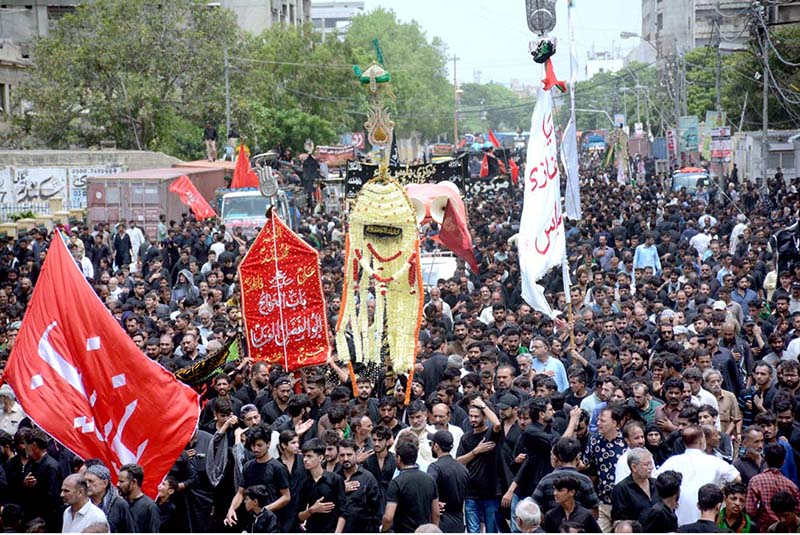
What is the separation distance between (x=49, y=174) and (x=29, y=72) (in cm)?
795

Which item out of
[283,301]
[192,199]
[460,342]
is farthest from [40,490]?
[192,199]

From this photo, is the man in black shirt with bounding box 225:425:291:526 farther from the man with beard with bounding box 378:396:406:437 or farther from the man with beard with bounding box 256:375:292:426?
the man with beard with bounding box 256:375:292:426

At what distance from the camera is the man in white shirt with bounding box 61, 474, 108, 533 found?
24.1ft

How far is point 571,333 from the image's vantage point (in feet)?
38.6

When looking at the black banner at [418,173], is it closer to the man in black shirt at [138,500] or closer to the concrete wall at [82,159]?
the man in black shirt at [138,500]

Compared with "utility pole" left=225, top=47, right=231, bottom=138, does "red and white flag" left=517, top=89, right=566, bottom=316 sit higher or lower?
lower

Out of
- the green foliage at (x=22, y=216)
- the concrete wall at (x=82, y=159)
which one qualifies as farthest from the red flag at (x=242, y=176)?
the concrete wall at (x=82, y=159)

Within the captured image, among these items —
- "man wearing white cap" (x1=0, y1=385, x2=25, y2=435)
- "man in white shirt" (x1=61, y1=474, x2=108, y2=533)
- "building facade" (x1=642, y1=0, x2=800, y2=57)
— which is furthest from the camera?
"building facade" (x1=642, y1=0, x2=800, y2=57)

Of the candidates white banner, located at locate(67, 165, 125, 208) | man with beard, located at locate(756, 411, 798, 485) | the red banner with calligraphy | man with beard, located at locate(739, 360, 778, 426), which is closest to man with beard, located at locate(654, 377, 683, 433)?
man with beard, located at locate(756, 411, 798, 485)

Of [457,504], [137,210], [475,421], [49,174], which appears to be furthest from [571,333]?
[49,174]

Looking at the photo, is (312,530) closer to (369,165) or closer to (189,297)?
(189,297)

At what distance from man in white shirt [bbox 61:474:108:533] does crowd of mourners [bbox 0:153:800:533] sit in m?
0.01

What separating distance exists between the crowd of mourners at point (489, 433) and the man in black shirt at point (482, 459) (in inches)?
0.4

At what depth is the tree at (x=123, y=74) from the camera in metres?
39.9
